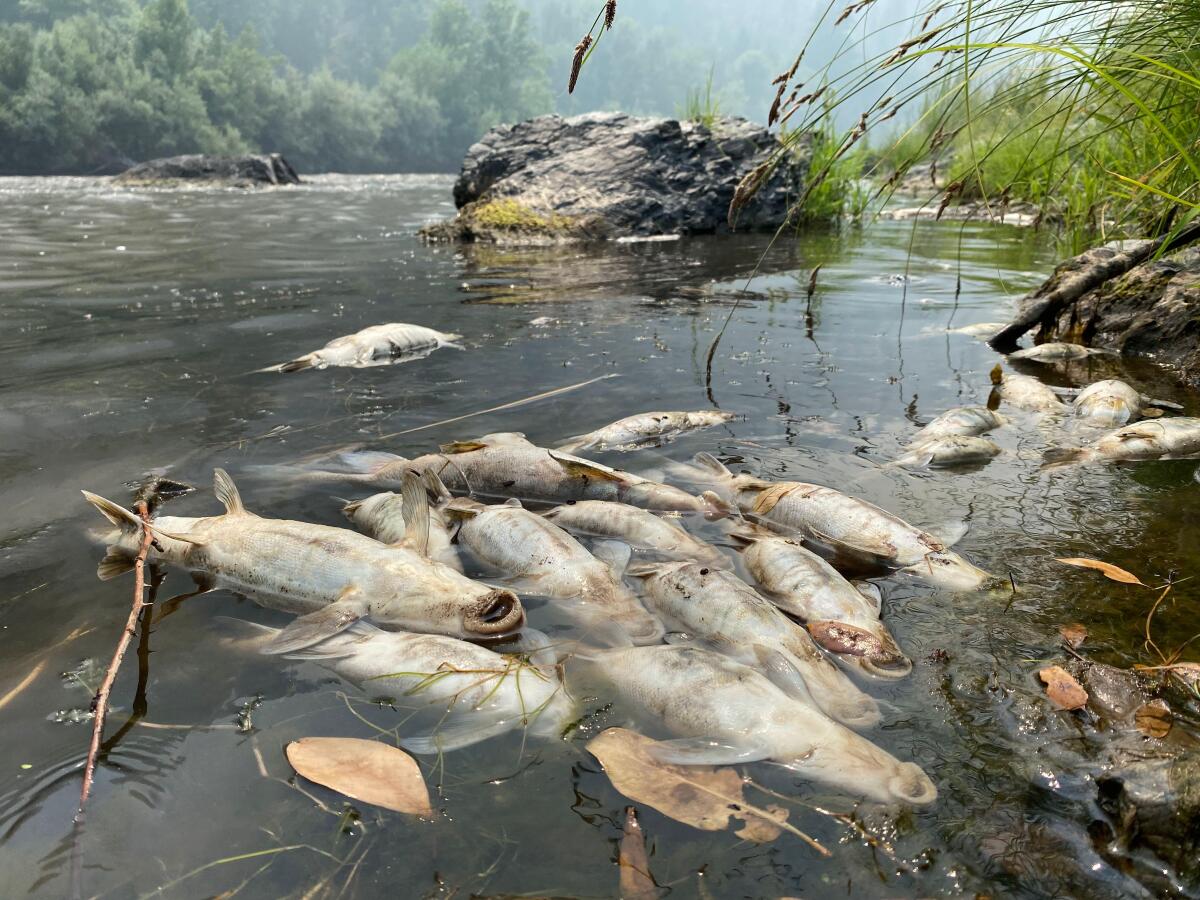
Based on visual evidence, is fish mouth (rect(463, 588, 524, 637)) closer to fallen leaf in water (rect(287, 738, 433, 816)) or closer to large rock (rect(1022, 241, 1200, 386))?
fallen leaf in water (rect(287, 738, 433, 816))

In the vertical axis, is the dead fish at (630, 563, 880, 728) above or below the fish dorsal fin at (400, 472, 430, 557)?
below

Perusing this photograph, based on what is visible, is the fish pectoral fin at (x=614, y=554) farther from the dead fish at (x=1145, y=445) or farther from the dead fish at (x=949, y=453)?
the dead fish at (x=1145, y=445)

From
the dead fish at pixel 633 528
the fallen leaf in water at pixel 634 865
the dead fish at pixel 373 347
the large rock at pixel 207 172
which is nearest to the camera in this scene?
the fallen leaf in water at pixel 634 865

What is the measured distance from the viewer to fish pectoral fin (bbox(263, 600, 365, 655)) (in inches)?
96.7

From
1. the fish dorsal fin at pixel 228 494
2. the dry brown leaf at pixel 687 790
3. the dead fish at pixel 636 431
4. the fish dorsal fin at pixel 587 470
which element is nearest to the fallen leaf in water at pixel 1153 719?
the dry brown leaf at pixel 687 790

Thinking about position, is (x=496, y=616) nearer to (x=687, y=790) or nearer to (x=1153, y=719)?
(x=687, y=790)

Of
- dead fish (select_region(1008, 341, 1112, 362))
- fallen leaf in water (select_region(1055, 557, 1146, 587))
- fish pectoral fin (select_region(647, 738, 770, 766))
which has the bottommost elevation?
fish pectoral fin (select_region(647, 738, 770, 766))

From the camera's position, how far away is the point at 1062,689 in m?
2.19

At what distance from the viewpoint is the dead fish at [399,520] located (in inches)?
123

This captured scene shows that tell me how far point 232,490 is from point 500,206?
37.9 ft

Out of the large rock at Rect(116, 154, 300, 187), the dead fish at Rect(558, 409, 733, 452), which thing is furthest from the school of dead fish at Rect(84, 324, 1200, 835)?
the large rock at Rect(116, 154, 300, 187)

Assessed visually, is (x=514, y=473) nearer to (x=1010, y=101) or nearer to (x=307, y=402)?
(x=307, y=402)

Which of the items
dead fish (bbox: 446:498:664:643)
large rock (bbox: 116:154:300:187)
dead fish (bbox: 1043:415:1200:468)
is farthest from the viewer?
large rock (bbox: 116:154:300:187)

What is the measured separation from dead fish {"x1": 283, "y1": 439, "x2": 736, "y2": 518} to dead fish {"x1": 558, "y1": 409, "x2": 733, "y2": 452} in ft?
1.42
